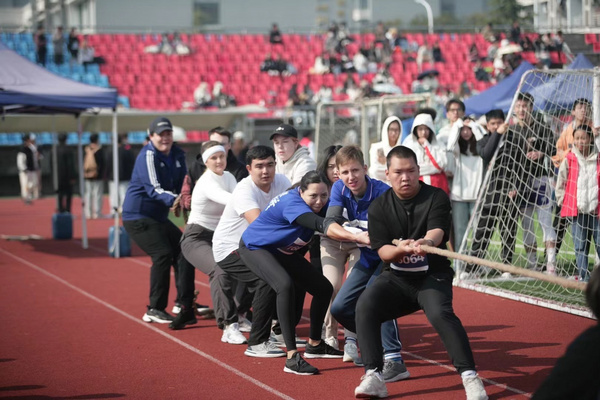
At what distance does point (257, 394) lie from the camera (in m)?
6.13

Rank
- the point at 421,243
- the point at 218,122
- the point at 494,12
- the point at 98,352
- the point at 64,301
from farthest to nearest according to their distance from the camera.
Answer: the point at 494,12 < the point at 218,122 < the point at 64,301 < the point at 98,352 < the point at 421,243

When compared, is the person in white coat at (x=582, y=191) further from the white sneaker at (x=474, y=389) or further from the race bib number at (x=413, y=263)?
the white sneaker at (x=474, y=389)

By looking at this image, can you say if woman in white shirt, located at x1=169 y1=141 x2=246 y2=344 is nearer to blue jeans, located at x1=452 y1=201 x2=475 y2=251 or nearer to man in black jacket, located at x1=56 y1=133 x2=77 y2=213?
blue jeans, located at x1=452 y1=201 x2=475 y2=251

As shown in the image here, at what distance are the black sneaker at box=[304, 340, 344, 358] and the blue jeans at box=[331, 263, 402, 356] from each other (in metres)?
0.65

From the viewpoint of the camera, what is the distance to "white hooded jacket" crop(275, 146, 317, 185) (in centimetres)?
837

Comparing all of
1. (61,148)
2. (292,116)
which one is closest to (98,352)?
(61,148)

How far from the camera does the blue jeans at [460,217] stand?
1124 centimetres

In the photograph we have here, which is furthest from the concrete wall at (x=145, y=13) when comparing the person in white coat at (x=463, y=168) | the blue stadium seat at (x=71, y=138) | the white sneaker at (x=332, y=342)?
the white sneaker at (x=332, y=342)

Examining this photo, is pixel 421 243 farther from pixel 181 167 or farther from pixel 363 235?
pixel 181 167

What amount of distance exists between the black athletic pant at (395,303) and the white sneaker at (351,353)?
1.04 metres

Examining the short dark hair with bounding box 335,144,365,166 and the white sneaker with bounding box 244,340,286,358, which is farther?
the white sneaker with bounding box 244,340,286,358

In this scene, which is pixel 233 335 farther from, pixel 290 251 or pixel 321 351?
pixel 290 251

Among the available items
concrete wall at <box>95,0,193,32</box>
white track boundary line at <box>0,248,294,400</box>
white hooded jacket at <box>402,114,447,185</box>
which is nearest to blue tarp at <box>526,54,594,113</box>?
white hooded jacket at <box>402,114,447,185</box>

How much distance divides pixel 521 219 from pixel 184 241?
441 cm
